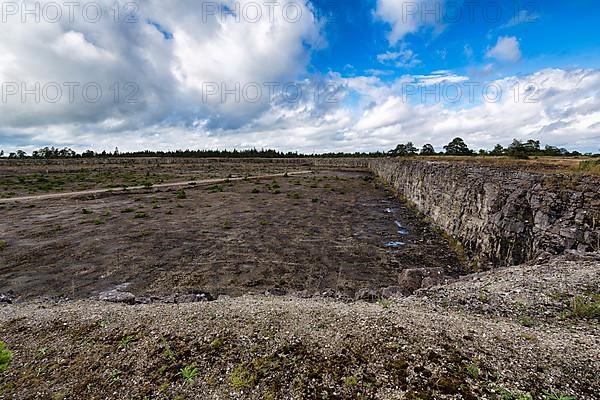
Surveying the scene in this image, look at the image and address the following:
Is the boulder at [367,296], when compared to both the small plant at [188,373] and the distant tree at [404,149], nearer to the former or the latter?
the small plant at [188,373]

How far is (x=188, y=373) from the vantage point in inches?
187

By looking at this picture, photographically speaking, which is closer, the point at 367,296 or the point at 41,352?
the point at 41,352

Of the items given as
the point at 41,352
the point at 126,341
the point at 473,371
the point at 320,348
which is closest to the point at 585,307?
the point at 473,371

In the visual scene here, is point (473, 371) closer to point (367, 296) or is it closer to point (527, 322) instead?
point (527, 322)

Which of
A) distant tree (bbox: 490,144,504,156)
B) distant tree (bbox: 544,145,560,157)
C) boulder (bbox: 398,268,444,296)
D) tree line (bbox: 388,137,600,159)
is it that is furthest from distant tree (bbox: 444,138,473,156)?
boulder (bbox: 398,268,444,296)

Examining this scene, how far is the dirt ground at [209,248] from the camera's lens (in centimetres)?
1176

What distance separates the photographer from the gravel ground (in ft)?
14.3

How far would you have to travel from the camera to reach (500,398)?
3.95m

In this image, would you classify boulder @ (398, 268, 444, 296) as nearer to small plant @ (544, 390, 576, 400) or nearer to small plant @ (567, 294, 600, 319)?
small plant @ (567, 294, 600, 319)

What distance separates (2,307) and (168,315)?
5.05 meters

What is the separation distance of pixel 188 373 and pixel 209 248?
444 inches

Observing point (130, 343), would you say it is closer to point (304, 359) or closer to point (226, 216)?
point (304, 359)

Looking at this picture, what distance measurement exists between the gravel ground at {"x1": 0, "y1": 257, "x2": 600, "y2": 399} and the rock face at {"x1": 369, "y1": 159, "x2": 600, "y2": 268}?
9.56 feet

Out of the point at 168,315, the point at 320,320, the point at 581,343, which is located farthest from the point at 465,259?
the point at 168,315
